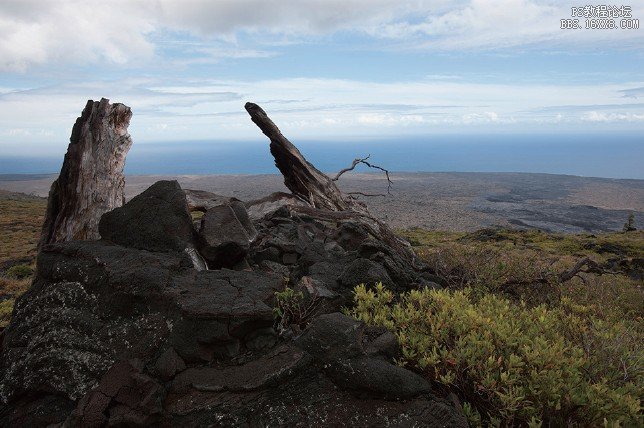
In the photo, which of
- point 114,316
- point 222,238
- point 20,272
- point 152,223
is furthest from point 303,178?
point 20,272

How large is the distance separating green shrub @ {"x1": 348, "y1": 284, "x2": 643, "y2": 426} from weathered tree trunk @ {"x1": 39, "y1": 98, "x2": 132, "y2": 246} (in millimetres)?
7733

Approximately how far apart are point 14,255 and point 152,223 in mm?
39710

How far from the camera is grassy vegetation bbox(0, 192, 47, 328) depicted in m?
21.9

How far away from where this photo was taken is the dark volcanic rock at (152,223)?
8.67m

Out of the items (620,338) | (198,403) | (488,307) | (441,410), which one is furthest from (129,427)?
(620,338)

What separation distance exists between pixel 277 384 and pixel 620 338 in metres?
5.29

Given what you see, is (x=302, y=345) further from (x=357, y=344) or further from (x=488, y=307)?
(x=488, y=307)

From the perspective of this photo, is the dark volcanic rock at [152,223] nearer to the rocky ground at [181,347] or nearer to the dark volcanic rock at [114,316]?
the rocky ground at [181,347]

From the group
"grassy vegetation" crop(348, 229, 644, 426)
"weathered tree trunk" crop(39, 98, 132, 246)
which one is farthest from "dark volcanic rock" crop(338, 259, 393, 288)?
"weathered tree trunk" crop(39, 98, 132, 246)

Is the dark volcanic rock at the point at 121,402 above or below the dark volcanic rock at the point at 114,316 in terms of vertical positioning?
below

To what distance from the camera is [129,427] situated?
541 centimetres

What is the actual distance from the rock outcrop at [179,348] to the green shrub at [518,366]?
40 cm

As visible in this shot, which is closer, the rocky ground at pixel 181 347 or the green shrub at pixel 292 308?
the rocky ground at pixel 181 347

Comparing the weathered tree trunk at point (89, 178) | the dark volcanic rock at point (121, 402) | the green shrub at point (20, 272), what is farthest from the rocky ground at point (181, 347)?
the green shrub at point (20, 272)
